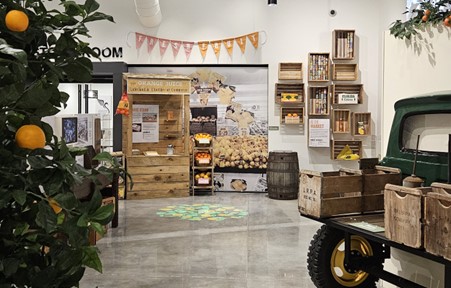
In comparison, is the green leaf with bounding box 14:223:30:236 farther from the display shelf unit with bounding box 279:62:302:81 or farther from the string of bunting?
the string of bunting

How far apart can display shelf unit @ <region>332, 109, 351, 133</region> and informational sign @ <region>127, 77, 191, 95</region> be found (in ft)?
10.1

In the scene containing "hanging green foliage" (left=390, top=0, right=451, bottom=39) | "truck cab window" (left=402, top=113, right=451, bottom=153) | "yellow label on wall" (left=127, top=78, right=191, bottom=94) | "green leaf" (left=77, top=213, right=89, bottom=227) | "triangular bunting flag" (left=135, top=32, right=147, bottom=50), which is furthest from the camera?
"triangular bunting flag" (left=135, top=32, right=147, bottom=50)

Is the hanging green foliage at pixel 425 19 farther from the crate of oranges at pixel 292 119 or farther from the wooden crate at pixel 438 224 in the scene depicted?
the crate of oranges at pixel 292 119

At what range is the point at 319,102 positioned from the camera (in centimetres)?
964

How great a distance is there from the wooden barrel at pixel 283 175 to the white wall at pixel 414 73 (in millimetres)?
5106

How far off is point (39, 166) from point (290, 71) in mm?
9033

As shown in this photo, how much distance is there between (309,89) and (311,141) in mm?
1081

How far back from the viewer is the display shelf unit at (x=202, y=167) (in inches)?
371

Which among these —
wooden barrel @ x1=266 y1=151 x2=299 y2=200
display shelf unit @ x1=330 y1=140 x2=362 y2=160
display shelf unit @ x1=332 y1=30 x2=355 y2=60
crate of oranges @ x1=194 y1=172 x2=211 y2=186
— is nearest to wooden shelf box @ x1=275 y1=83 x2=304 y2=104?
display shelf unit @ x1=332 y1=30 x2=355 y2=60

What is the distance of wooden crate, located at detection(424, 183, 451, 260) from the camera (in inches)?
79.0

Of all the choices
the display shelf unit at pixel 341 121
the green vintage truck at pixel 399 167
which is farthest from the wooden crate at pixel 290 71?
the green vintage truck at pixel 399 167

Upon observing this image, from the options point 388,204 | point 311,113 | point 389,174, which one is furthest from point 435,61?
point 311,113

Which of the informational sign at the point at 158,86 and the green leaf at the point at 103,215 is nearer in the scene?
the green leaf at the point at 103,215

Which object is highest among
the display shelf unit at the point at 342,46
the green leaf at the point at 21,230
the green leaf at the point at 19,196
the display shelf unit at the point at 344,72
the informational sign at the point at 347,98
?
the display shelf unit at the point at 342,46
